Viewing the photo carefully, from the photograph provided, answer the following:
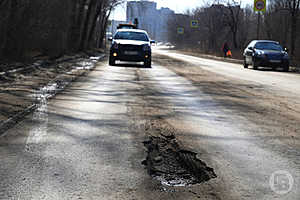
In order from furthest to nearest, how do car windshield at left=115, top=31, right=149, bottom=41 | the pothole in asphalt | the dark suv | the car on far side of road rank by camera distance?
the car on far side of road
car windshield at left=115, top=31, right=149, bottom=41
the dark suv
the pothole in asphalt

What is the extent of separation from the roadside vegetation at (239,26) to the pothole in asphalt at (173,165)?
83.5ft

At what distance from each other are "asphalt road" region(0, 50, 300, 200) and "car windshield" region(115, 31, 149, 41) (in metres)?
12.8

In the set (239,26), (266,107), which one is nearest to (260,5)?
(266,107)

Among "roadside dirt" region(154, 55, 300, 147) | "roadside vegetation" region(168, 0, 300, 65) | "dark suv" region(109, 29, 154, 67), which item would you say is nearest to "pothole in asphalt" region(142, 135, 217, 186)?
"roadside dirt" region(154, 55, 300, 147)

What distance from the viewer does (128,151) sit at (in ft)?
15.1

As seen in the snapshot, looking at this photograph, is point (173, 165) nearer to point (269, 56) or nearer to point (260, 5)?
point (269, 56)

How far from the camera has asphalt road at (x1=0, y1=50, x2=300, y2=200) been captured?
3438 mm

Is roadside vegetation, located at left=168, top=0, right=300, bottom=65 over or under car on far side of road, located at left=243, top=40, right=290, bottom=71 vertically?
over

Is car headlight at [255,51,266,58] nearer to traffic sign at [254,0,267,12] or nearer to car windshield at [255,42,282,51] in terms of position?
car windshield at [255,42,282,51]

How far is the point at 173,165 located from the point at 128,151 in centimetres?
58

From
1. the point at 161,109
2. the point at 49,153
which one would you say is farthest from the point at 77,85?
the point at 49,153

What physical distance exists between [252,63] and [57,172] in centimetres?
2049

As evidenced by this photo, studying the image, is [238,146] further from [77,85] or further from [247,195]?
[77,85]

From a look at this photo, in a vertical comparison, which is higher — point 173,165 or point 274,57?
point 274,57
